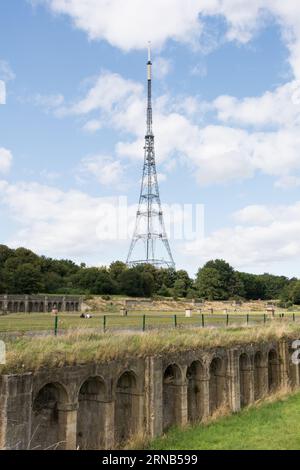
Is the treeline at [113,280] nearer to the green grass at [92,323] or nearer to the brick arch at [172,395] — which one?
the green grass at [92,323]

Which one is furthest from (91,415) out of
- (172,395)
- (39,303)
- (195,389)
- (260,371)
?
(39,303)

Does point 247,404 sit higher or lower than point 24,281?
lower

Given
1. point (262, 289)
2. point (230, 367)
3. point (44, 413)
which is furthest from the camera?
point (262, 289)

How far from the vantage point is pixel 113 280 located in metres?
113

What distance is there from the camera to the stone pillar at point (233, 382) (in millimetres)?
26562

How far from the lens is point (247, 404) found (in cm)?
2856

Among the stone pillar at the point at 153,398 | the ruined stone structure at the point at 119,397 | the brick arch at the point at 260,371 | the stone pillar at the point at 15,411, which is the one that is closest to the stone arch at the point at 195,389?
the ruined stone structure at the point at 119,397

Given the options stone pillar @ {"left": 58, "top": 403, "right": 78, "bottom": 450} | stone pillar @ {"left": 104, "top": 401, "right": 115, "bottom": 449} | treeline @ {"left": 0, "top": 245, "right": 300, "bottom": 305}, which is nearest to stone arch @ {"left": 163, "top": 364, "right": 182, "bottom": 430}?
stone pillar @ {"left": 104, "top": 401, "right": 115, "bottom": 449}

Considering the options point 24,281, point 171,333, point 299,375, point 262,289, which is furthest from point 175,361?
point 262,289

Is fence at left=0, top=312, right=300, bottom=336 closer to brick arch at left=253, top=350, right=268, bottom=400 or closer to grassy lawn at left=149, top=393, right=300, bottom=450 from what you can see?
brick arch at left=253, top=350, right=268, bottom=400

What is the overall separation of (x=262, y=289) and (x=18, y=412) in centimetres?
16456

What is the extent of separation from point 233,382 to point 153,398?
7719mm

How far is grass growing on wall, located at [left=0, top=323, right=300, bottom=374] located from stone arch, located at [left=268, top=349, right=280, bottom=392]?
498cm
